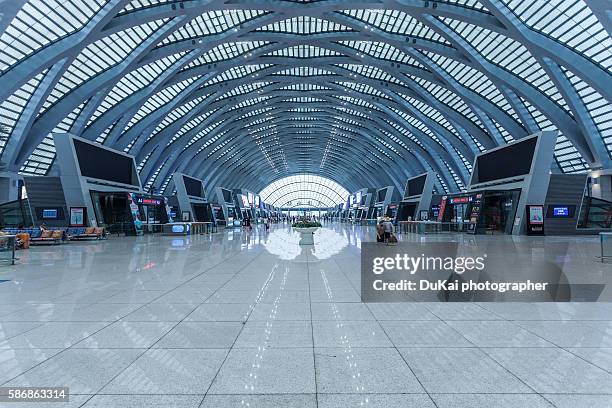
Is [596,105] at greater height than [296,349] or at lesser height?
greater

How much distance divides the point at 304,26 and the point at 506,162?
2080cm

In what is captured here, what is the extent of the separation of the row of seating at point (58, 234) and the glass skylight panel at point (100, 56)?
1311 centimetres

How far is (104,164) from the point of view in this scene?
2691cm

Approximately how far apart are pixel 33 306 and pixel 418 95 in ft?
136

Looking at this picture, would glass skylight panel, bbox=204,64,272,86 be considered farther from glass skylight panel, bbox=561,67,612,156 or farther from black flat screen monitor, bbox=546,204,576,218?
black flat screen monitor, bbox=546,204,576,218

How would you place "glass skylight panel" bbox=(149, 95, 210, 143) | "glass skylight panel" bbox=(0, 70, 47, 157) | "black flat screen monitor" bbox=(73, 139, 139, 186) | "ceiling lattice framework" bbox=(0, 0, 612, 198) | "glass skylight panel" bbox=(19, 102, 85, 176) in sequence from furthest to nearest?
1. "glass skylight panel" bbox=(149, 95, 210, 143)
2. "glass skylight panel" bbox=(19, 102, 85, 176)
3. "glass skylight panel" bbox=(0, 70, 47, 157)
4. "black flat screen monitor" bbox=(73, 139, 139, 186)
5. "ceiling lattice framework" bbox=(0, 0, 612, 198)

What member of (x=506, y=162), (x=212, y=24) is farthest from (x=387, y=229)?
(x=212, y=24)

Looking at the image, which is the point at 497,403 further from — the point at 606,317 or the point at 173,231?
the point at 173,231

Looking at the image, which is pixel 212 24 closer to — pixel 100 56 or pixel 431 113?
pixel 100 56

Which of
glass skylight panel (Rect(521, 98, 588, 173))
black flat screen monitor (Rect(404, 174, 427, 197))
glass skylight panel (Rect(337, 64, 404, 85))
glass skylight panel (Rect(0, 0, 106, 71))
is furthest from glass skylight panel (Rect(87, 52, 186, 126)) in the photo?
glass skylight panel (Rect(521, 98, 588, 173))

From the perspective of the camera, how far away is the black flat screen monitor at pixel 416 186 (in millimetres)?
44050

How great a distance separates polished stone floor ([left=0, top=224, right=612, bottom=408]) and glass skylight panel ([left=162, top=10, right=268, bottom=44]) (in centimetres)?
2782

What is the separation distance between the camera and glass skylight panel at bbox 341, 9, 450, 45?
3002 cm

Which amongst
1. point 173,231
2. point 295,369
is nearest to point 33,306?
point 295,369
